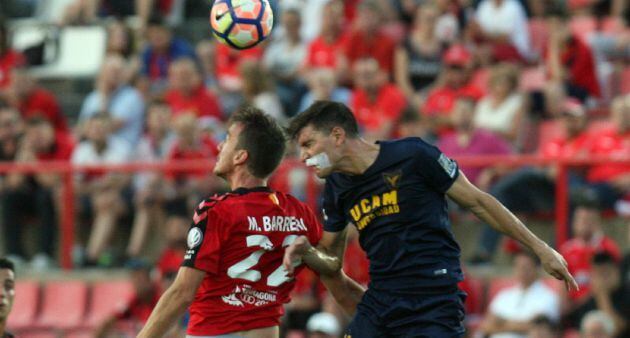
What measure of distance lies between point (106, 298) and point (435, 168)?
6585mm

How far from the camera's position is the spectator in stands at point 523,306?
11.4 m

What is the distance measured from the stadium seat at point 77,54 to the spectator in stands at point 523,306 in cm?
750

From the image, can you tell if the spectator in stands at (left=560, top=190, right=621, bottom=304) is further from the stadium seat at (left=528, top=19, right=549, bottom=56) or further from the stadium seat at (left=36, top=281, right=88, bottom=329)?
the stadium seat at (left=36, top=281, right=88, bottom=329)

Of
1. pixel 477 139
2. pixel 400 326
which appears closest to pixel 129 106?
pixel 477 139

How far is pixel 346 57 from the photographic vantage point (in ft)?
48.2

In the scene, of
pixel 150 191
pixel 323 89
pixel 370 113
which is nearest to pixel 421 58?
pixel 370 113

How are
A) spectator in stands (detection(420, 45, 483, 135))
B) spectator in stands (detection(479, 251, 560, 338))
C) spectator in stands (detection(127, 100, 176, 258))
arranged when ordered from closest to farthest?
1. spectator in stands (detection(479, 251, 560, 338))
2. spectator in stands (detection(127, 100, 176, 258))
3. spectator in stands (detection(420, 45, 483, 135))

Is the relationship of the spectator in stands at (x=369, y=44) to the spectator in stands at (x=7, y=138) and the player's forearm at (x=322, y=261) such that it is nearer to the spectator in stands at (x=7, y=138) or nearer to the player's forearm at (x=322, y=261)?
the spectator in stands at (x=7, y=138)

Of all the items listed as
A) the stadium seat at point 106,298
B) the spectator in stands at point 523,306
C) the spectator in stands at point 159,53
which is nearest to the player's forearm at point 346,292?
the spectator in stands at point 523,306

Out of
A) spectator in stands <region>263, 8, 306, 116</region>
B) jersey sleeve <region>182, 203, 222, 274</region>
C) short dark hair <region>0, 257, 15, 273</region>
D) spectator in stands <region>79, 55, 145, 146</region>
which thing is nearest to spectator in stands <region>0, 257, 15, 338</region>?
short dark hair <region>0, 257, 15, 273</region>

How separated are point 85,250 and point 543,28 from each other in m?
5.44

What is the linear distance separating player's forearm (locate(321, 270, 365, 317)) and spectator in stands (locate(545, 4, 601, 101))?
21.4ft

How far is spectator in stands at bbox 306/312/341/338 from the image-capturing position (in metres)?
11.4

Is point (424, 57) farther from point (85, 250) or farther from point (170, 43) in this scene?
point (85, 250)
